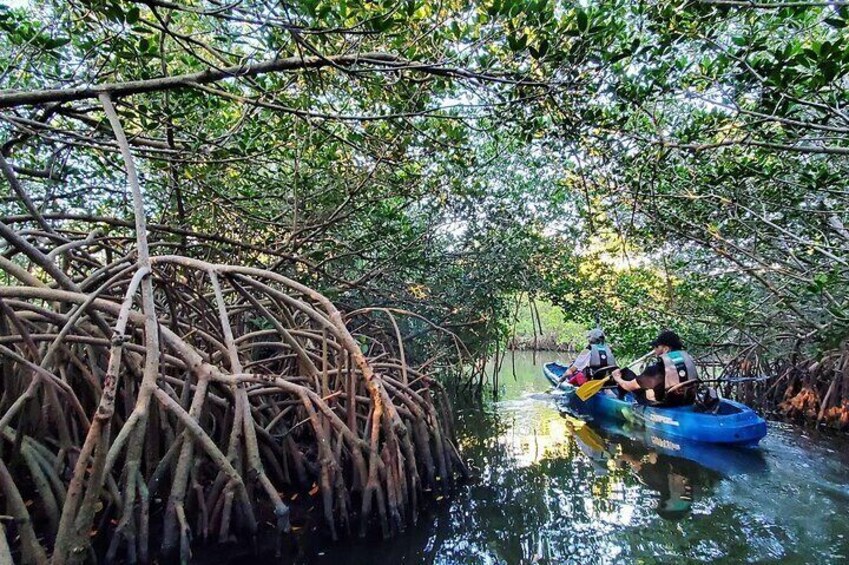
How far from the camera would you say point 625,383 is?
25.4ft

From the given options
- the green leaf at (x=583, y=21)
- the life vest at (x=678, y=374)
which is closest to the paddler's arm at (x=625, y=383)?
the life vest at (x=678, y=374)

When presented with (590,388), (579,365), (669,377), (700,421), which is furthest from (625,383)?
(579,365)

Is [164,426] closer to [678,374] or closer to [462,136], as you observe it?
[462,136]

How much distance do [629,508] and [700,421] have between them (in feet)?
8.33

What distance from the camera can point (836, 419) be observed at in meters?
7.18

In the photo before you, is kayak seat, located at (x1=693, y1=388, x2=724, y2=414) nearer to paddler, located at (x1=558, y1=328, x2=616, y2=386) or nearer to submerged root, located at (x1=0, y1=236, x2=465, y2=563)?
paddler, located at (x1=558, y1=328, x2=616, y2=386)

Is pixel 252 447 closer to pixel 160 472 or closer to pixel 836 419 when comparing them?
pixel 160 472

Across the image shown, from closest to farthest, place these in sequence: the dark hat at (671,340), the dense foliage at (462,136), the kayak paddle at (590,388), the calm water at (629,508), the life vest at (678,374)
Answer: the dense foliage at (462,136)
the calm water at (629,508)
the life vest at (678,374)
the dark hat at (671,340)
the kayak paddle at (590,388)

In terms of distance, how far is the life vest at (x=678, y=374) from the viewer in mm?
6789

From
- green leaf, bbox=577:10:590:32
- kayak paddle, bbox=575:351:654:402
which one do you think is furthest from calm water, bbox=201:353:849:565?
green leaf, bbox=577:10:590:32

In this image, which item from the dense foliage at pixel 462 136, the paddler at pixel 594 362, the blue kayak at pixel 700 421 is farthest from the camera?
the paddler at pixel 594 362

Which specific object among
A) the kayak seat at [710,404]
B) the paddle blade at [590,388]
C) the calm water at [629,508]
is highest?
the paddle blade at [590,388]

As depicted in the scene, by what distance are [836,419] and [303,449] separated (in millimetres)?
6866

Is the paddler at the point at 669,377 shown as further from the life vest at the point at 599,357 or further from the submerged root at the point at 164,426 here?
the submerged root at the point at 164,426
